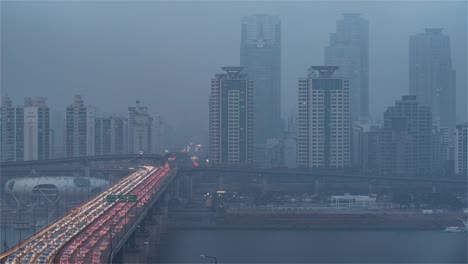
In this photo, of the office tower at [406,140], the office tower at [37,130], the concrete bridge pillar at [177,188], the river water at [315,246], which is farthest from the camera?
the office tower at [37,130]

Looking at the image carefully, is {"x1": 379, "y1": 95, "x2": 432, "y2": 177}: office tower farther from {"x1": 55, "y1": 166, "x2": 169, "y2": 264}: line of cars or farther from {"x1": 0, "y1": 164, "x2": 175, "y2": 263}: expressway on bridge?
{"x1": 55, "y1": 166, "x2": 169, "y2": 264}: line of cars

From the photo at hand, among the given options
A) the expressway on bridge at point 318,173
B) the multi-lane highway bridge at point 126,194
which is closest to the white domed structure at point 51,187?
the multi-lane highway bridge at point 126,194

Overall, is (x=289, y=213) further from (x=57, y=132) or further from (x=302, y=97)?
(x=57, y=132)

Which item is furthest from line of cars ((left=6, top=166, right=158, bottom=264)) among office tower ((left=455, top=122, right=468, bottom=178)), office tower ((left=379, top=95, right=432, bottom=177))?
office tower ((left=455, top=122, right=468, bottom=178))

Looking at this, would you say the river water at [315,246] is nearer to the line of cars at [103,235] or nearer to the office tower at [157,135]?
the line of cars at [103,235]

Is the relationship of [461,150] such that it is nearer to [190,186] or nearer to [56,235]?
[190,186]

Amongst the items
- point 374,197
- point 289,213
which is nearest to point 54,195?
point 289,213
